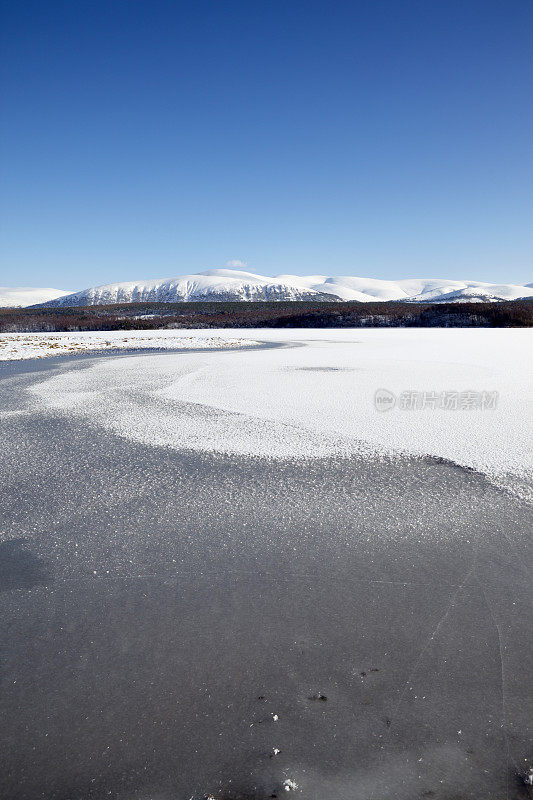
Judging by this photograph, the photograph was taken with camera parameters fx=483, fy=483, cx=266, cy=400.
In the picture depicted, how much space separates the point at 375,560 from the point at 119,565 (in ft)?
5.72

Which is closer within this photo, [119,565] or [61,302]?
[119,565]

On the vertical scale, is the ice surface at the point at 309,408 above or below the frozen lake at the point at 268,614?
above

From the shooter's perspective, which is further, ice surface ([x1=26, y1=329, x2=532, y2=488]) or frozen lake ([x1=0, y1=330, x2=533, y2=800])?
ice surface ([x1=26, y1=329, x2=532, y2=488])

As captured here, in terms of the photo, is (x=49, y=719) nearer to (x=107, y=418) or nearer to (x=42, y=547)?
(x=42, y=547)

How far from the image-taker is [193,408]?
784 centimetres

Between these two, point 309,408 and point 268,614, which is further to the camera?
point 309,408

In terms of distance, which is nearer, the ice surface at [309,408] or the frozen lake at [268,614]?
the frozen lake at [268,614]

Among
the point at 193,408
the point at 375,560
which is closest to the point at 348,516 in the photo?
the point at 375,560

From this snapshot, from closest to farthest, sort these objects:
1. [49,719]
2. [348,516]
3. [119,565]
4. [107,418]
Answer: [49,719] → [119,565] → [348,516] → [107,418]

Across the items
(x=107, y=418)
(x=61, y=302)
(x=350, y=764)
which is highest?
(x=61, y=302)

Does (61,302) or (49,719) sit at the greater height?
(61,302)

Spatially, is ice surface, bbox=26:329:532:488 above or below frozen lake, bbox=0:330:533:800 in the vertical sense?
above

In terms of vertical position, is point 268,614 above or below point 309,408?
below

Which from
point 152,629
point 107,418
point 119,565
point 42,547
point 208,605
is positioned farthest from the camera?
point 107,418
